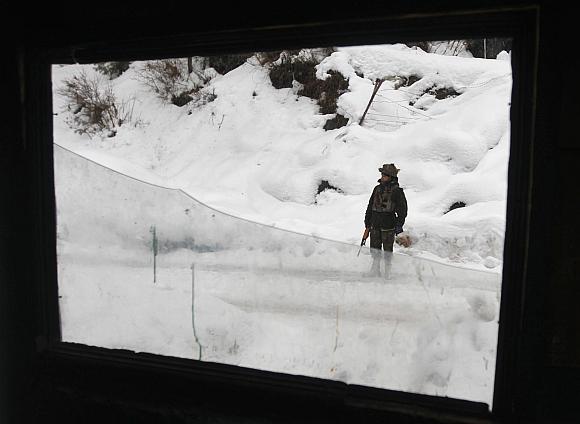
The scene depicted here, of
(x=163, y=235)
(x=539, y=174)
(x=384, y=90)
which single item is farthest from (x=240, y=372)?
(x=384, y=90)

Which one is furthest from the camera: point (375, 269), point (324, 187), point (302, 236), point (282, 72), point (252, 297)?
point (282, 72)

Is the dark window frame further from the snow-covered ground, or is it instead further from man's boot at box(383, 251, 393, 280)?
man's boot at box(383, 251, 393, 280)

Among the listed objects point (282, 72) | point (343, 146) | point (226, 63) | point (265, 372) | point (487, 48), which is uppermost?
point (487, 48)

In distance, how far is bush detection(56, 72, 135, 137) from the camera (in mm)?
14320

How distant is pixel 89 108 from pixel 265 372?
1548 cm

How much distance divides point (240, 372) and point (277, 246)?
4476 millimetres

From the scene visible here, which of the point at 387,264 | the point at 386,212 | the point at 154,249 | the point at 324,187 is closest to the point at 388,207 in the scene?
the point at 386,212

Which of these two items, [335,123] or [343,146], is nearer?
[343,146]

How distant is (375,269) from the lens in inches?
229

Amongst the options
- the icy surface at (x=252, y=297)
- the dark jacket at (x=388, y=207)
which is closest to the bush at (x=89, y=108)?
the icy surface at (x=252, y=297)

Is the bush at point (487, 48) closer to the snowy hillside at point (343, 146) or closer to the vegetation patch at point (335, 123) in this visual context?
the snowy hillside at point (343, 146)

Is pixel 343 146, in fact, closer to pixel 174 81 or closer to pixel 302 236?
pixel 302 236

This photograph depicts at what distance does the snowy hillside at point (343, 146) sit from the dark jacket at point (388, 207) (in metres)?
1.99

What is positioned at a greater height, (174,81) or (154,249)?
(174,81)
